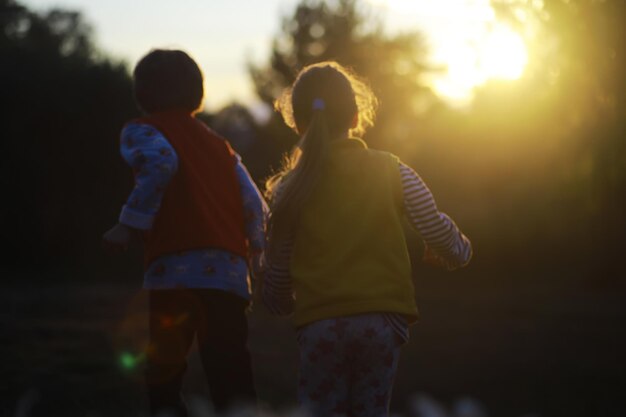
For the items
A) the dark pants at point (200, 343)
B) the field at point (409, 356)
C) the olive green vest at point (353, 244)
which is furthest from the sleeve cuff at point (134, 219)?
the field at point (409, 356)

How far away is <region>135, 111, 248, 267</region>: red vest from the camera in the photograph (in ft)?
14.9

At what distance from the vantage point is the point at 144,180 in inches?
178

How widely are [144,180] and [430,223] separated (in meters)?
1.22

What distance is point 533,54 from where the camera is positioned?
8.12 meters

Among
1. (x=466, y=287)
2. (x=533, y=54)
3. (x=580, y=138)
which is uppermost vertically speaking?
(x=533, y=54)

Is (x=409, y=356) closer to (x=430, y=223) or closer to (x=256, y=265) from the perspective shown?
(x=256, y=265)

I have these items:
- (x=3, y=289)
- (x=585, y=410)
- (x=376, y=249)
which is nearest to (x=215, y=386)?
(x=376, y=249)

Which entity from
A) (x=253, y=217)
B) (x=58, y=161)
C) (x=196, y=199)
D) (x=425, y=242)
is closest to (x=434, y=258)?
(x=425, y=242)

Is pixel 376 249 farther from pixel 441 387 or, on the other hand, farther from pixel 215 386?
pixel 441 387

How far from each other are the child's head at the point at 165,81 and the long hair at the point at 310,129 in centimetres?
56

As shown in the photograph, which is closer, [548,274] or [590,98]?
[590,98]

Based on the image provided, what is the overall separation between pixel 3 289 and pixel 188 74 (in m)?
12.9

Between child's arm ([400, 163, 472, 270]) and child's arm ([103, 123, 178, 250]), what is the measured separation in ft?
3.45

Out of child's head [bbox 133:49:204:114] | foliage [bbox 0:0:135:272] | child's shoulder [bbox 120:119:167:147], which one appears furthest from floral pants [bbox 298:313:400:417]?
foliage [bbox 0:0:135:272]
